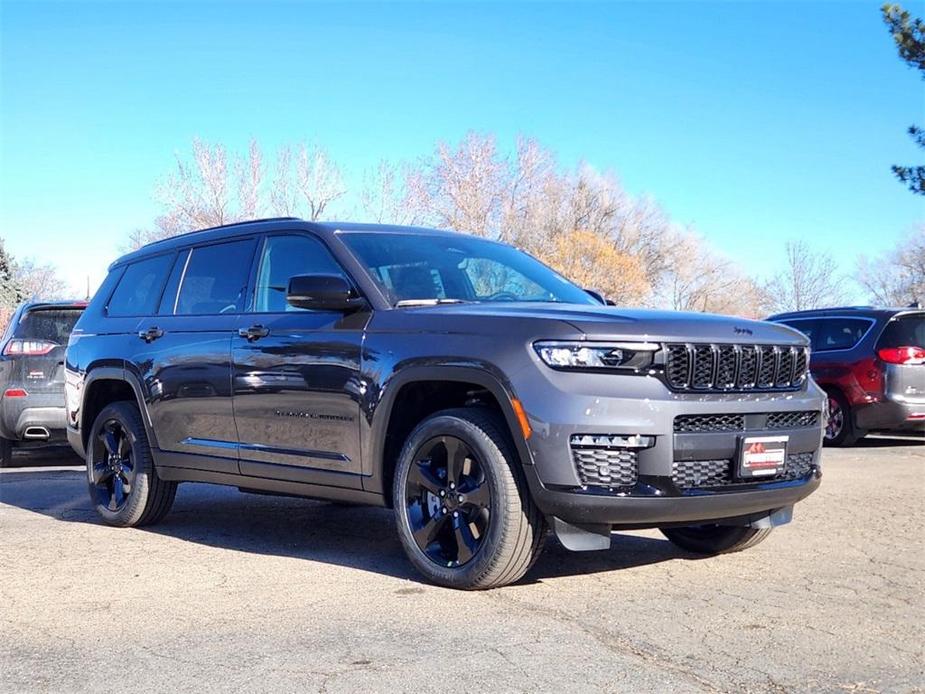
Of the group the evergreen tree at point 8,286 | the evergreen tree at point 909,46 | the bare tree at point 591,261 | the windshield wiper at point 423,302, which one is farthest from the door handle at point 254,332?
the evergreen tree at point 8,286

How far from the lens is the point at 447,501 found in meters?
4.94

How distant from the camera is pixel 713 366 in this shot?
4.77 m

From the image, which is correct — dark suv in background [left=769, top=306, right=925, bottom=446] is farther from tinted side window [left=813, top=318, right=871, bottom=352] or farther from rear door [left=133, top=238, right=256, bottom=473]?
rear door [left=133, top=238, right=256, bottom=473]

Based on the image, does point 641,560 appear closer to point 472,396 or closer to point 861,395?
point 472,396

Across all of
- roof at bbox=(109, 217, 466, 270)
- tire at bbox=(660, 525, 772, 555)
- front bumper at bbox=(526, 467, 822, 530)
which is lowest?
tire at bbox=(660, 525, 772, 555)

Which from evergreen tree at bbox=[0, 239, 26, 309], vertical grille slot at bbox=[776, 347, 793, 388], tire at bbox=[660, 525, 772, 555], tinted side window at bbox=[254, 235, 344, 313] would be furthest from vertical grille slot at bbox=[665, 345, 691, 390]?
evergreen tree at bbox=[0, 239, 26, 309]

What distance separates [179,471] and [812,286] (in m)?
58.4

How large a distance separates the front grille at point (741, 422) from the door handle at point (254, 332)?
2427mm

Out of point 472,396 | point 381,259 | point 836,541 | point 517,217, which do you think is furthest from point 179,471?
point 517,217

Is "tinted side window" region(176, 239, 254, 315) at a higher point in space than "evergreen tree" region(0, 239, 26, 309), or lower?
lower

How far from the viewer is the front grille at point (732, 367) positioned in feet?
15.3

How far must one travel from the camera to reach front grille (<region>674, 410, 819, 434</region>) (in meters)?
4.62

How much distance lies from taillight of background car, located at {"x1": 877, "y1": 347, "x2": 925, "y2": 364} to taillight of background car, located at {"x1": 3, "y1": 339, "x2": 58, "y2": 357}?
900 centimetres

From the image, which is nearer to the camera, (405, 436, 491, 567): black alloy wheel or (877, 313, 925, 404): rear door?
(405, 436, 491, 567): black alloy wheel
